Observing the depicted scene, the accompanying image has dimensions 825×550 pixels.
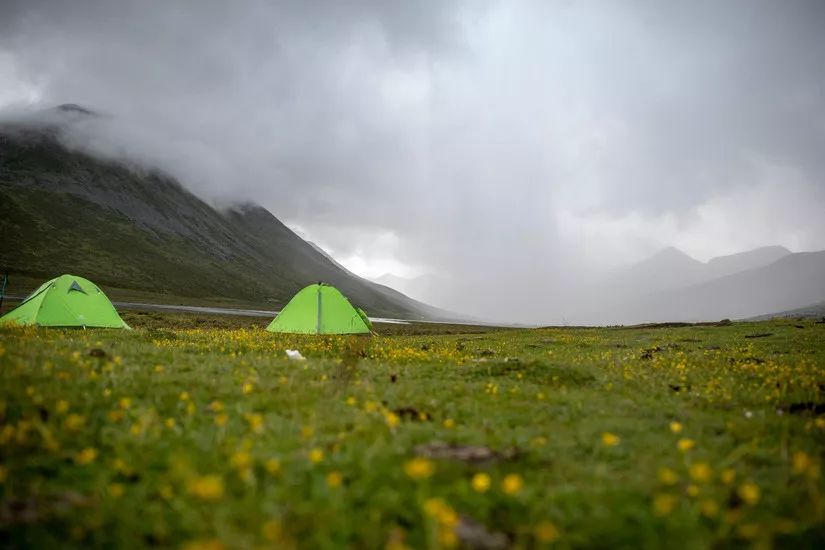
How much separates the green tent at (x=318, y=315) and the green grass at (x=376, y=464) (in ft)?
60.5

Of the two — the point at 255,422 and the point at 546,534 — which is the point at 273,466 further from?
the point at 546,534

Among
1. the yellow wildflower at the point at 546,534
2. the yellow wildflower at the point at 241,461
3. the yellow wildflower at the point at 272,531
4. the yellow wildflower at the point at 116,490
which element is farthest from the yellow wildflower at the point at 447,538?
the yellow wildflower at the point at 116,490

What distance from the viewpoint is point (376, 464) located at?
4.64m

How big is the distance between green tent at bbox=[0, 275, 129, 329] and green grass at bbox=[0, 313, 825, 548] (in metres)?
15.6

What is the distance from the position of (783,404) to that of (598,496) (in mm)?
7474

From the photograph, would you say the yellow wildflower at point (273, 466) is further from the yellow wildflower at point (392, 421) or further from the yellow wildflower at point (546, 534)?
the yellow wildflower at point (546, 534)

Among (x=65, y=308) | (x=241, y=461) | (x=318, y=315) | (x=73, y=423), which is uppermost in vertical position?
(x=65, y=308)

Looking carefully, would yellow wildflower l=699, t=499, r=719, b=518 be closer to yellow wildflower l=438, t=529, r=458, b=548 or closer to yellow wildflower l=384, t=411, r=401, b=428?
yellow wildflower l=438, t=529, r=458, b=548

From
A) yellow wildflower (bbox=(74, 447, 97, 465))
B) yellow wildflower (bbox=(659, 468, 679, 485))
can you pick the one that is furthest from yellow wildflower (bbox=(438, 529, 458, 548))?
yellow wildflower (bbox=(74, 447, 97, 465))

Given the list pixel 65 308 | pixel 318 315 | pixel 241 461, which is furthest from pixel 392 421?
pixel 65 308

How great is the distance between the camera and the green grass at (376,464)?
3.54 metres

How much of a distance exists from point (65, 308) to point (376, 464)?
82.9ft

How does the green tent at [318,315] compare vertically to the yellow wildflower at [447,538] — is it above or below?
above

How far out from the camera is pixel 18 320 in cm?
2153
